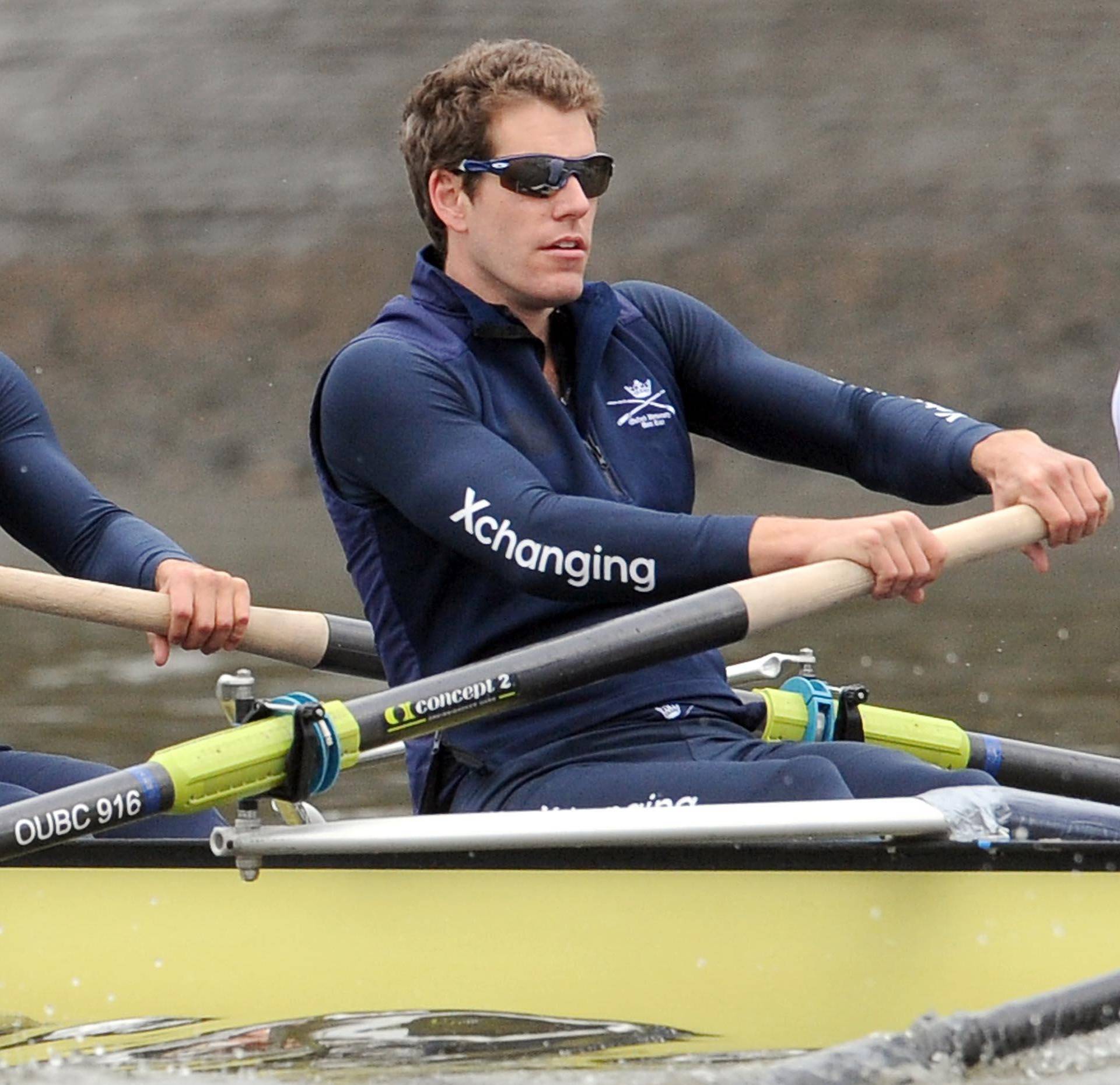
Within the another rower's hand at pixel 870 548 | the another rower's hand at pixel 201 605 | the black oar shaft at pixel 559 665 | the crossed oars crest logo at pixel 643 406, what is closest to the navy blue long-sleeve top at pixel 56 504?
the another rower's hand at pixel 201 605

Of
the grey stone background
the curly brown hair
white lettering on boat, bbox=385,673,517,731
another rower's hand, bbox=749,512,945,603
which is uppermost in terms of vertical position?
the grey stone background

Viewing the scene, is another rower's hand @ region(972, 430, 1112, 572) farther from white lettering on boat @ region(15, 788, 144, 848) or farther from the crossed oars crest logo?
white lettering on boat @ region(15, 788, 144, 848)

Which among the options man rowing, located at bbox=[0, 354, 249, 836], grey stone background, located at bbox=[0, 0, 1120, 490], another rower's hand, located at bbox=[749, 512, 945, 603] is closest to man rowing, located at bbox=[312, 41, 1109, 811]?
another rower's hand, located at bbox=[749, 512, 945, 603]

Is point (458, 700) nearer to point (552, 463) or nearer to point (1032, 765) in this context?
point (552, 463)

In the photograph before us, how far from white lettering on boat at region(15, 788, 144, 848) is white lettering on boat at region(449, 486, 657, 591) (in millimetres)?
669

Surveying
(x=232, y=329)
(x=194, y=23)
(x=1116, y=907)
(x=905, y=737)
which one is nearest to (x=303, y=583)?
(x=232, y=329)

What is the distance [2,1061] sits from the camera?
3.82 metres

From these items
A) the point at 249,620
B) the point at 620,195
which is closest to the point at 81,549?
the point at 249,620

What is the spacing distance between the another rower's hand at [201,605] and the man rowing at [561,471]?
0.82ft

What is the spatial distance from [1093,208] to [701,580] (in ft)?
60.0

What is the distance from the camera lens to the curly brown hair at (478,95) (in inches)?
150

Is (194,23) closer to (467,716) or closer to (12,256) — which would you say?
(12,256)

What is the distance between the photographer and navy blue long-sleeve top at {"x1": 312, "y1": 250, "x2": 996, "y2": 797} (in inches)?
142

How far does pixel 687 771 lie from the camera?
3600 mm
